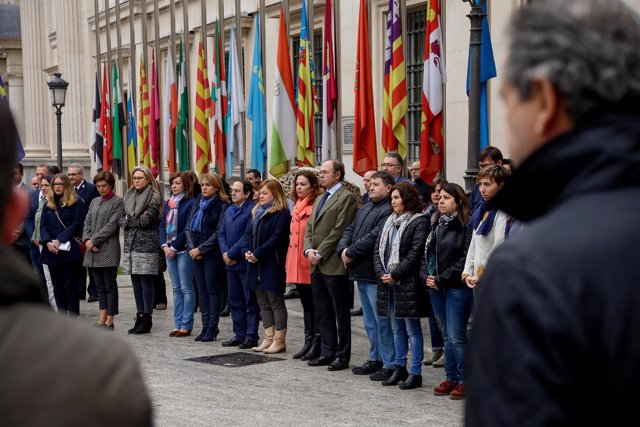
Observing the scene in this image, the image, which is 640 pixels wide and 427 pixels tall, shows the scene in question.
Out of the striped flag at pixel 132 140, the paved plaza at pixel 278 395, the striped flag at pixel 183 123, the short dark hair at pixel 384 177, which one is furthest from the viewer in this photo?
the striped flag at pixel 132 140

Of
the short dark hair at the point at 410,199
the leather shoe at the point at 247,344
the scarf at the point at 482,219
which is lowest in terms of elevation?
the leather shoe at the point at 247,344

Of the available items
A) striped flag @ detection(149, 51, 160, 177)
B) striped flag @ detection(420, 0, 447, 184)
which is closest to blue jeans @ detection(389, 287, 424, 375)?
striped flag @ detection(420, 0, 447, 184)

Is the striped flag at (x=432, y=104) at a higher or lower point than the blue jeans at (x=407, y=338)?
higher

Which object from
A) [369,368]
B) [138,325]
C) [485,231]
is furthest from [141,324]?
[485,231]

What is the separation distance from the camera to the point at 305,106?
A: 1525cm

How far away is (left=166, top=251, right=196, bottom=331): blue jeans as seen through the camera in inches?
476

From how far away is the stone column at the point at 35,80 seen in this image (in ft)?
119

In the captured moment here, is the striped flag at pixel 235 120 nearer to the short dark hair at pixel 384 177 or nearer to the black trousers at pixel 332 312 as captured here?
the black trousers at pixel 332 312

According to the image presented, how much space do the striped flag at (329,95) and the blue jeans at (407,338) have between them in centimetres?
598

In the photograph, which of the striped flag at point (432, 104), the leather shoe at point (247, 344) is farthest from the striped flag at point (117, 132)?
the leather shoe at point (247, 344)

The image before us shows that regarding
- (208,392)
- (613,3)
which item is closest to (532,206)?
(613,3)

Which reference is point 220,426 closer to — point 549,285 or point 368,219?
point 368,219

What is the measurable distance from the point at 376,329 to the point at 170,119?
1153 cm

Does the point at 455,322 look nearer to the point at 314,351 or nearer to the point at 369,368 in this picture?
the point at 369,368
